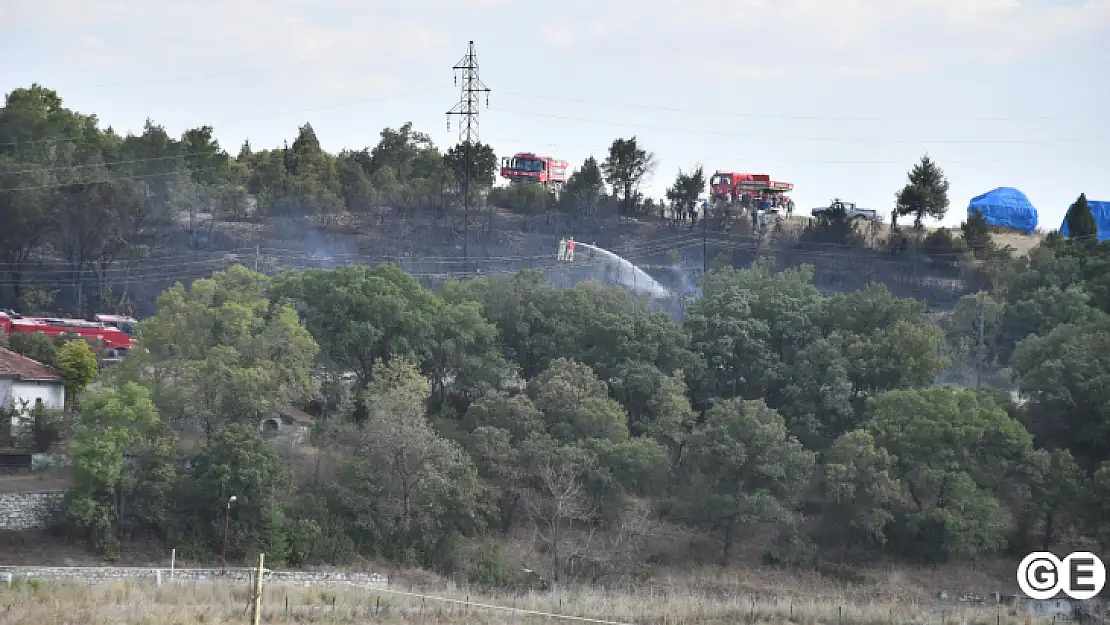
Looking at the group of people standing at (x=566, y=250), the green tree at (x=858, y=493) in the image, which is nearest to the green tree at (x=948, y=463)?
the green tree at (x=858, y=493)

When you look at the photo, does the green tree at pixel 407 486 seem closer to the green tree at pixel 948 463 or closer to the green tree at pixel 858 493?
the green tree at pixel 858 493

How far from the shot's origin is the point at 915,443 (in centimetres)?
4144

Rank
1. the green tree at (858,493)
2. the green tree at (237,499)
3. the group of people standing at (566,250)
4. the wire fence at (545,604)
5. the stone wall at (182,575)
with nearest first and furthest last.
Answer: the wire fence at (545,604)
the stone wall at (182,575)
the green tree at (237,499)
the green tree at (858,493)
the group of people standing at (566,250)

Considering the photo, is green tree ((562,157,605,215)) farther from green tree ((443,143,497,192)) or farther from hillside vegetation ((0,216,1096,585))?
hillside vegetation ((0,216,1096,585))

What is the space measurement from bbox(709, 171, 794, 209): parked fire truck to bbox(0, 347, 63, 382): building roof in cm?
3965

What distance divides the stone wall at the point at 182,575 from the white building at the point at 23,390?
679cm

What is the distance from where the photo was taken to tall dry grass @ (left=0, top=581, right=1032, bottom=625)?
1139 inches

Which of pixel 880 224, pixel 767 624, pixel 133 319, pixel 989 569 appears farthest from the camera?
pixel 880 224

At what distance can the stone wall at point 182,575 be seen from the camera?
33.6 m

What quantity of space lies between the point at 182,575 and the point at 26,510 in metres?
4.79

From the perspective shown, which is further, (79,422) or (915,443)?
(915,443)

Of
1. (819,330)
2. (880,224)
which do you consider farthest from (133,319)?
(880,224)

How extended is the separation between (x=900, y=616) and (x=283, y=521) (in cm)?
1544

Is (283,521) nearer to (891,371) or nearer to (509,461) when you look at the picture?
(509,461)
